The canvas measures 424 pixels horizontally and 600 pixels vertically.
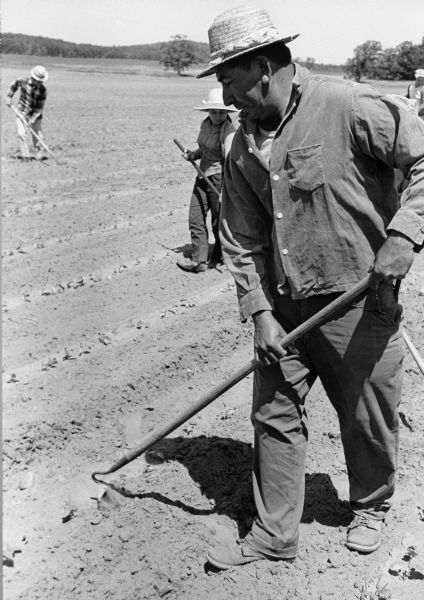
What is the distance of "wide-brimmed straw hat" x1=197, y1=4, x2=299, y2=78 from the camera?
2594 mm

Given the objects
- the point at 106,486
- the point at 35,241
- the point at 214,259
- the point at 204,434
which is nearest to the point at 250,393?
the point at 204,434

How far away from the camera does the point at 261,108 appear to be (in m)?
2.73

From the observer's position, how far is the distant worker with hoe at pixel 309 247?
2.60 m

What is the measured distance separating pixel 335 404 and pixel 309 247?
2.43ft

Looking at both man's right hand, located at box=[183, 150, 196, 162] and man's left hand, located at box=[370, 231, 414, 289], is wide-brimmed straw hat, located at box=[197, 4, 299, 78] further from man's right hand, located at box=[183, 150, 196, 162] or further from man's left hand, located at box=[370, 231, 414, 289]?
man's right hand, located at box=[183, 150, 196, 162]

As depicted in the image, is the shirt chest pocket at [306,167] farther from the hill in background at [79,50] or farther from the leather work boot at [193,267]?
the hill in background at [79,50]

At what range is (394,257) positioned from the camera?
8.39 ft

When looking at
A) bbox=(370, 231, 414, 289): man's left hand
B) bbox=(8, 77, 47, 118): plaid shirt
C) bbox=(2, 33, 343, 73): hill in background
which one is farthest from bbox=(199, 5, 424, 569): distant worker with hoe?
bbox=(2, 33, 343, 73): hill in background

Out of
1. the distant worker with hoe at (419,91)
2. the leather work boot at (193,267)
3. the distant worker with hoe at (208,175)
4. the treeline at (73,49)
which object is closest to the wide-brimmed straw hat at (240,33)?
the distant worker with hoe at (208,175)

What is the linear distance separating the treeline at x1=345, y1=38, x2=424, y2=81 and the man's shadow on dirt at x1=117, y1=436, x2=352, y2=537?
25.3 m

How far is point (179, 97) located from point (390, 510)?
3080cm

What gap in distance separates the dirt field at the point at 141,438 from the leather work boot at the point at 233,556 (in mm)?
50

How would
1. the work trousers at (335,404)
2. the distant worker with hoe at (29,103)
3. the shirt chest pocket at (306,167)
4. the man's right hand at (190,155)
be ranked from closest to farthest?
the shirt chest pocket at (306,167) < the work trousers at (335,404) < the man's right hand at (190,155) < the distant worker with hoe at (29,103)

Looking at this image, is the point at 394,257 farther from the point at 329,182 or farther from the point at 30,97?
the point at 30,97
